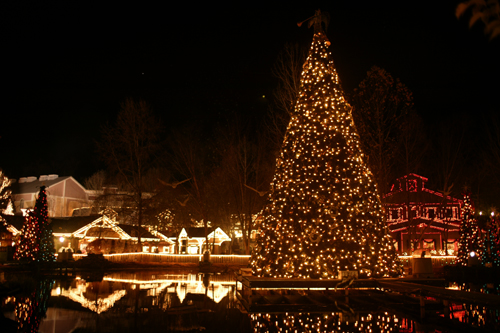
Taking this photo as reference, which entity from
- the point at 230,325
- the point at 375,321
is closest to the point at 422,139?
the point at 375,321

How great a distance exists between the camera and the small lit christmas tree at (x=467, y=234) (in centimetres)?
2872

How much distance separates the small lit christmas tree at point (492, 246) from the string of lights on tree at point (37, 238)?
2865 cm

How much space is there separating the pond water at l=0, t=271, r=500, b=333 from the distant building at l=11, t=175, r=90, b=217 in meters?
51.2

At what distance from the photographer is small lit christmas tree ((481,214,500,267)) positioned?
27.0 metres

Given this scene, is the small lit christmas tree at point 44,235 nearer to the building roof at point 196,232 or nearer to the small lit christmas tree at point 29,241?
the small lit christmas tree at point 29,241

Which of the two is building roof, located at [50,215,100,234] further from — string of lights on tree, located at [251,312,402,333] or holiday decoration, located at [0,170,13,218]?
string of lights on tree, located at [251,312,402,333]

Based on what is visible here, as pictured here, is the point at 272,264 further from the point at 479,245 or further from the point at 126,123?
the point at 126,123

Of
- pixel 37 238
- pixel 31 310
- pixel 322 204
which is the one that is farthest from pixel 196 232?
pixel 31 310

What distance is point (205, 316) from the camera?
1145cm

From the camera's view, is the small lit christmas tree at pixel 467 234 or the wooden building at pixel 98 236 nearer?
the small lit christmas tree at pixel 467 234

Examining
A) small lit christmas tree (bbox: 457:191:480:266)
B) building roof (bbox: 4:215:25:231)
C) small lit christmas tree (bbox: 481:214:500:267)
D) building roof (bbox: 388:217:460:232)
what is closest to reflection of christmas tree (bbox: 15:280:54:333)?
small lit christmas tree (bbox: 457:191:480:266)

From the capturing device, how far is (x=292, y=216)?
15.1 meters

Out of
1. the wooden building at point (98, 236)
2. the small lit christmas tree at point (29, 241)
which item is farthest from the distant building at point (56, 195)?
the small lit christmas tree at point (29, 241)

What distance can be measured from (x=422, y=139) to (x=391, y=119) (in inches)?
230
